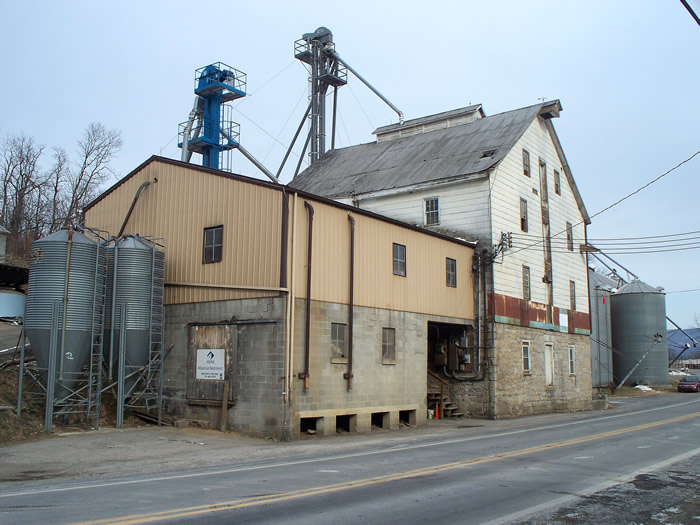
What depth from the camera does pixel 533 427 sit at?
69.4 feet

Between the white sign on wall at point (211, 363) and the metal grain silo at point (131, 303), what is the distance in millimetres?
1703

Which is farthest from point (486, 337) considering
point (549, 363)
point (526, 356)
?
point (549, 363)

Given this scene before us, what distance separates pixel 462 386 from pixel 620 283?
4369cm

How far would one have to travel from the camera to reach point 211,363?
19.6 m

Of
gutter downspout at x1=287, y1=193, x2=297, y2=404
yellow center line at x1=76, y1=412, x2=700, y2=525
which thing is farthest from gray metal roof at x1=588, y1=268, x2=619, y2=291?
yellow center line at x1=76, y1=412, x2=700, y2=525

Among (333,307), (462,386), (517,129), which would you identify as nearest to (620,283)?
(517,129)


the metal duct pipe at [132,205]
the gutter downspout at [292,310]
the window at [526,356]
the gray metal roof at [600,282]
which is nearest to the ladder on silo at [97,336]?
the metal duct pipe at [132,205]

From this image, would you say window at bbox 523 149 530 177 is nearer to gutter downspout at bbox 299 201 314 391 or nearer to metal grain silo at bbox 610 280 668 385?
gutter downspout at bbox 299 201 314 391

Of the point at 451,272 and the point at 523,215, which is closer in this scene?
the point at 451,272

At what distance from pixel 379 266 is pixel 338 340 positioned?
11.0 ft

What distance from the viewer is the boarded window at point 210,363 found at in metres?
19.1

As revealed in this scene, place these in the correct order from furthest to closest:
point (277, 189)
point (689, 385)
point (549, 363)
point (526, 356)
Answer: point (689, 385) < point (549, 363) < point (526, 356) < point (277, 189)

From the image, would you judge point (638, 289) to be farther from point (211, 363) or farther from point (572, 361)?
point (211, 363)

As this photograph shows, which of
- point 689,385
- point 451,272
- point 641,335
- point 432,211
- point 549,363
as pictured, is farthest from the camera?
point 641,335
